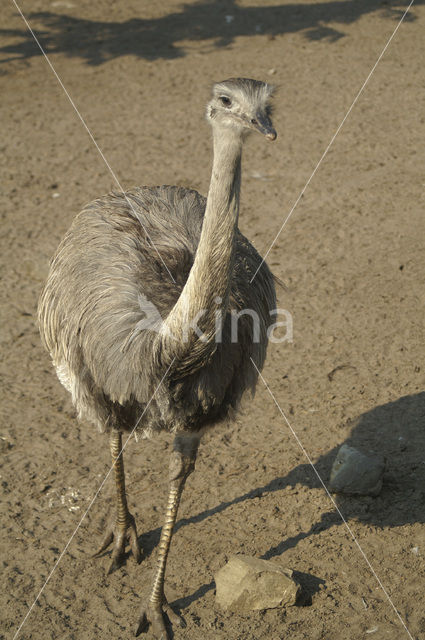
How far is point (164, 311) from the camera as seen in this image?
3926mm

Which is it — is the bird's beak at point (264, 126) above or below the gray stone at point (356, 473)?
above

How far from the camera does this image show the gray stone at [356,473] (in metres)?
5.00

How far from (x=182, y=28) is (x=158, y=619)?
31.8ft

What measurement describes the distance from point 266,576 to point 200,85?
7572 millimetres

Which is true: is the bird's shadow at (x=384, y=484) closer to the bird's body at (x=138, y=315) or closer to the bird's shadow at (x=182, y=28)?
the bird's body at (x=138, y=315)

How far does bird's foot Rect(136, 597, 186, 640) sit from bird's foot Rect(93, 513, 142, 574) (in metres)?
0.42

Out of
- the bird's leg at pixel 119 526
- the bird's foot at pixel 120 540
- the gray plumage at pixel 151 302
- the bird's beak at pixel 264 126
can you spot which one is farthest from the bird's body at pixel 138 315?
the bird's beak at pixel 264 126

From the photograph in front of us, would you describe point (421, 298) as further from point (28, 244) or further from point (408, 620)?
point (28, 244)

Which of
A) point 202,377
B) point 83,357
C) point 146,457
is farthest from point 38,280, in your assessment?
point 202,377

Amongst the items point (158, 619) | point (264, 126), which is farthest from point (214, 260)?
point (158, 619)

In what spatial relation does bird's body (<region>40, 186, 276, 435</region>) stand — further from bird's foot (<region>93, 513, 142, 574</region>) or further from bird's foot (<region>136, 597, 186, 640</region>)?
bird's foot (<region>136, 597, 186, 640</region>)

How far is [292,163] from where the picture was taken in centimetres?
876

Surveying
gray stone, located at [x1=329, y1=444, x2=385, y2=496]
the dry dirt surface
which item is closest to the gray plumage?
the dry dirt surface

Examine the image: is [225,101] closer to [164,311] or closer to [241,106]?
[241,106]
